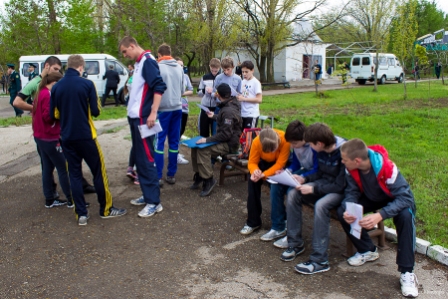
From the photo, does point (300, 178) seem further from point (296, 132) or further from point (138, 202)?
point (138, 202)

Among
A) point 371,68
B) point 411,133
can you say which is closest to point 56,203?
point 411,133

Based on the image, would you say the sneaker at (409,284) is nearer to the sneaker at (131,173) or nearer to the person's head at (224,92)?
the person's head at (224,92)

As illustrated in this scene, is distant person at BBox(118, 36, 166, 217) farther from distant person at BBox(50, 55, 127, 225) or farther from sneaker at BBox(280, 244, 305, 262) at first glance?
sneaker at BBox(280, 244, 305, 262)

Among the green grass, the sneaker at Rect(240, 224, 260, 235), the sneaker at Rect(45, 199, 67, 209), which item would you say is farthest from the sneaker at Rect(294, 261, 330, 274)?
the sneaker at Rect(45, 199, 67, 209)

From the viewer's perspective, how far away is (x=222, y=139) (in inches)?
221

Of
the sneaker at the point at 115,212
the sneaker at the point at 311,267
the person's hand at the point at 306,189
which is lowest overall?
the sneaker at the point at 311,267

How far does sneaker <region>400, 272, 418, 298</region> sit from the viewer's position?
3.31 metres

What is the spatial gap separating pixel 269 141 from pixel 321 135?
2.01 ft

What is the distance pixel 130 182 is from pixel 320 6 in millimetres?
24775

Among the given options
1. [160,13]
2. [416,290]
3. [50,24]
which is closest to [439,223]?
[416,290]

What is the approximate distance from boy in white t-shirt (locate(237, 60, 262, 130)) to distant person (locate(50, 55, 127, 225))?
2.43 meters

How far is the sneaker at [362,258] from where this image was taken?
383 cm

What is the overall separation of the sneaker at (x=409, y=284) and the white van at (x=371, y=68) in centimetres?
2608

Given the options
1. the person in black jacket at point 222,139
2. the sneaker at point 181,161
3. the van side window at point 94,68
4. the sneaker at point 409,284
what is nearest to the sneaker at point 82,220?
the person in black jacket at point 222,139
